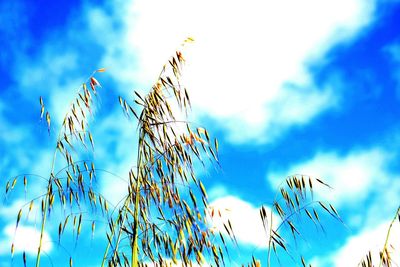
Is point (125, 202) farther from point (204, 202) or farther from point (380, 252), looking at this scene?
point (380, 252)

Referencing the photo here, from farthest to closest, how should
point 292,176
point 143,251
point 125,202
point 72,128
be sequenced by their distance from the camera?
point 292,176
point 72,128
point 143,251
point 125,202

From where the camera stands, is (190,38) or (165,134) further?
(190,38)

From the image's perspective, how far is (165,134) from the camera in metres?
2.73

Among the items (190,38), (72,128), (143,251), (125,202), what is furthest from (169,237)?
(190,38)

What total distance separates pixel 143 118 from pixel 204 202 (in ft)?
1.90

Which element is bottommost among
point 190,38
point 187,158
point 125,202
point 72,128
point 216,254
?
point 216,254

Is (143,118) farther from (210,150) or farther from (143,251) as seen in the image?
(143,251)

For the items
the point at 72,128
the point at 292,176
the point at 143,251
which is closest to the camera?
the point at 143,251

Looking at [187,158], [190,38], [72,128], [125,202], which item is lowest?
[125,202]

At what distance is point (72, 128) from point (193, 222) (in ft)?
3.10

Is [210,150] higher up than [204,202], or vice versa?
[210,150]

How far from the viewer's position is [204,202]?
2.80 metres

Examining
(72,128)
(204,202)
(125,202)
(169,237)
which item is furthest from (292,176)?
(72,128)

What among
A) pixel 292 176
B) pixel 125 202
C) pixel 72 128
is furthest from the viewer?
pixel 292 176
